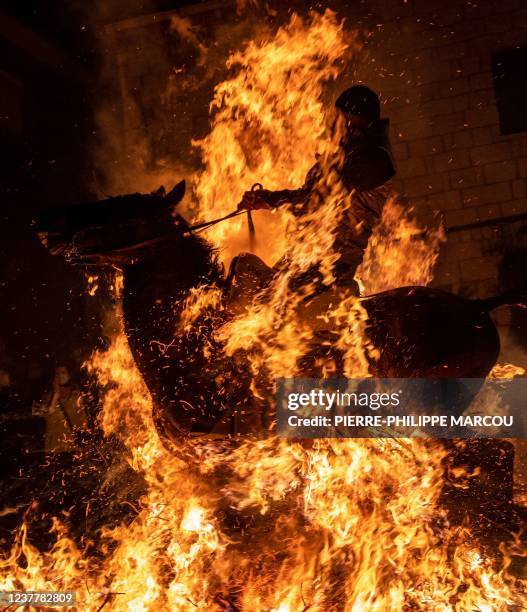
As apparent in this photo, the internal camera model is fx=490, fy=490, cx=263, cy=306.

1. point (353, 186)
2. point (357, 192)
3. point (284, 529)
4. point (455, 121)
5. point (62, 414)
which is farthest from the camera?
point (62, 414)

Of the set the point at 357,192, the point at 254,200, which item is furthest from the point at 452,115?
the point at 254,200

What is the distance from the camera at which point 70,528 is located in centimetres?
590

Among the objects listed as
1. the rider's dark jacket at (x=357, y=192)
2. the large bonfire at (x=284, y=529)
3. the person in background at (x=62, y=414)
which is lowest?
the large bonfire at (x=284, y=529)

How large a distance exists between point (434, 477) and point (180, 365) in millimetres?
2660

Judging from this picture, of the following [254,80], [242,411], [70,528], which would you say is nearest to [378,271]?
[242,411]

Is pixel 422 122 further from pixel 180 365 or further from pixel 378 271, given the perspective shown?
pixel 180 365

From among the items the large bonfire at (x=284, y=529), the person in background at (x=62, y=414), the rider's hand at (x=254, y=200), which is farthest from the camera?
the person in background at (x=62, y=414)

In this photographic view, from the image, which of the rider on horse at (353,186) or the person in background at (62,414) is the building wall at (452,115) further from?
the person in background at (62,414)

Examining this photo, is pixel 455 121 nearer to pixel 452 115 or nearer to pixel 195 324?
pixel 452 115

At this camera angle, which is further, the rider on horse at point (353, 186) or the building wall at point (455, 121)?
the building wall at point (455, 121)

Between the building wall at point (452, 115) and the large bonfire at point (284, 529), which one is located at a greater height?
the building wall at point (452, 115)

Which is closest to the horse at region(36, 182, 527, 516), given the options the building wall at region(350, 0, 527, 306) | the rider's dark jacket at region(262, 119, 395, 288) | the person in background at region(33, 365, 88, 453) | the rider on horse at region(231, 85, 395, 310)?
the rider on horse at region(231, 85, 395, 310)

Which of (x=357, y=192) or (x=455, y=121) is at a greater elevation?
(x=455, y=121)

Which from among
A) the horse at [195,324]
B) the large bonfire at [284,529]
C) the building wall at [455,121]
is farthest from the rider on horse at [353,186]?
the building wall at [455,121]
